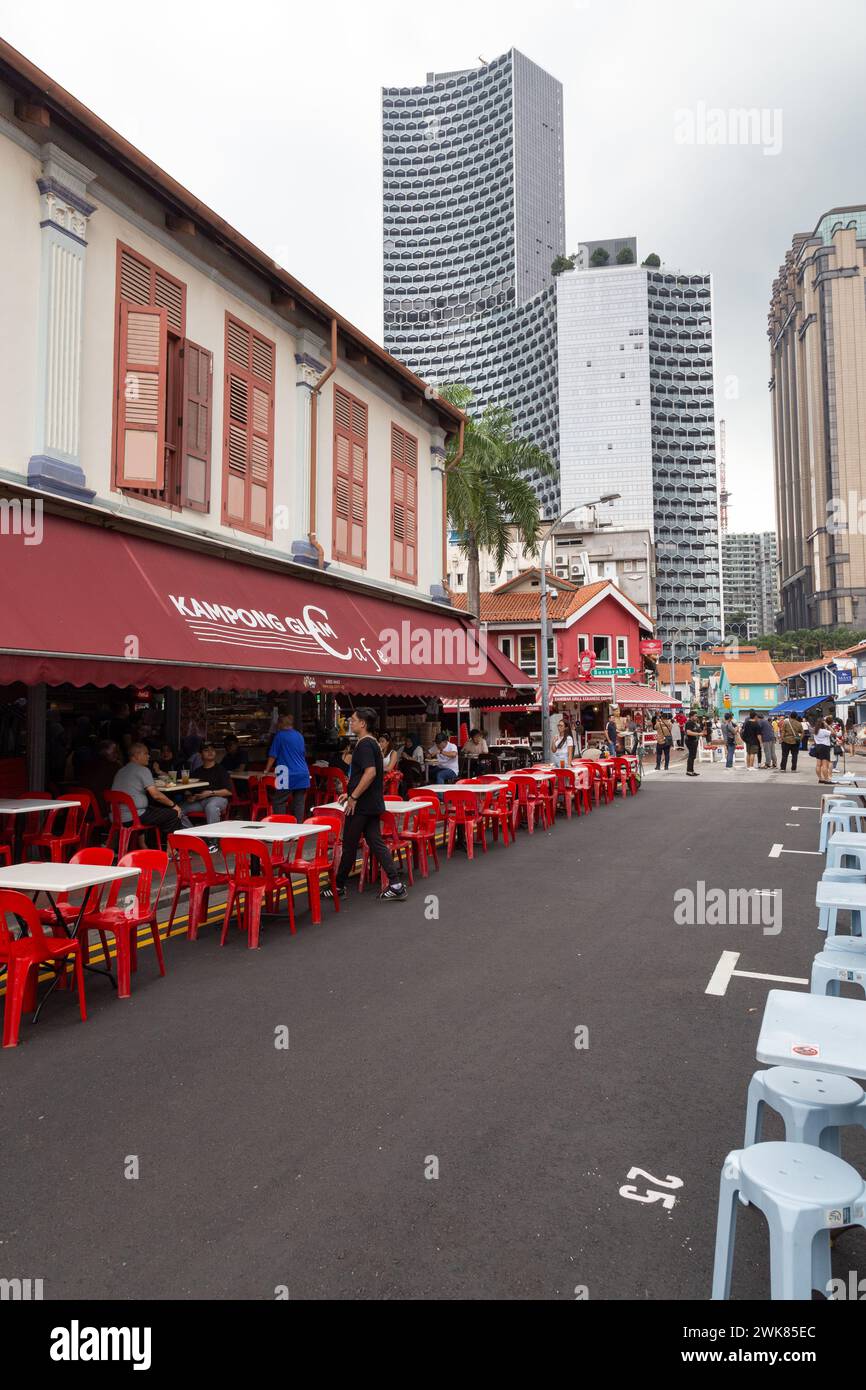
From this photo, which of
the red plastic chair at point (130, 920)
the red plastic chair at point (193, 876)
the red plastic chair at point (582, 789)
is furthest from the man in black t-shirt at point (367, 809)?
the red plastic chair at point (582, 789)

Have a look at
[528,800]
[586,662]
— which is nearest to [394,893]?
[528,800]

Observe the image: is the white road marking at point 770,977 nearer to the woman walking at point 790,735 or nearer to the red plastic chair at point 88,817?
the red plastic chair at point 88,817

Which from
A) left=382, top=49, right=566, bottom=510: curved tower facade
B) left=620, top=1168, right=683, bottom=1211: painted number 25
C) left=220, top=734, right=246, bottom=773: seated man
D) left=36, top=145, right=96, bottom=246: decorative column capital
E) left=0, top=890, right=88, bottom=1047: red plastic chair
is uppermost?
left=382, top=49, right=566, bottom=510: curved tower facade

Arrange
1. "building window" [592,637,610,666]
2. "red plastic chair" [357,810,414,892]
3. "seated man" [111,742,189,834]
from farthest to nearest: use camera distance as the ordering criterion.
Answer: "building window" [592,637,610,666] → "seated man" [111,742,189,834] → "red plastic chair" [357,810,414,892]

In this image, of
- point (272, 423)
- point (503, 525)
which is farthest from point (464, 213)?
point (272, 423)

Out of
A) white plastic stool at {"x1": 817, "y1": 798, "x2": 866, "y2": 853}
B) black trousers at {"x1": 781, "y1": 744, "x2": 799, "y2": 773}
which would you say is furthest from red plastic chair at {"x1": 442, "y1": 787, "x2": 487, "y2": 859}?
black trousers at {"x1": 781, "y1": 744, "x2": 799, "y2": 773}

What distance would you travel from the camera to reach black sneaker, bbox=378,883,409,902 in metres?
8.94

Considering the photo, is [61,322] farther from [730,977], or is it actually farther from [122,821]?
[730,977]

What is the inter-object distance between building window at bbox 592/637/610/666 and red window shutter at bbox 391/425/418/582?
24.7m

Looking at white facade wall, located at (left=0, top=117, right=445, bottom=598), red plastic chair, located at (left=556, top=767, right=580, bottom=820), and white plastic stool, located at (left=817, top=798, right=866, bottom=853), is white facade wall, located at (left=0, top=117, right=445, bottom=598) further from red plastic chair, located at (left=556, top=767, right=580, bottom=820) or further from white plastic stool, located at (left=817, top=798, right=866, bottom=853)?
white plastic stool, located at (left=817, top=798, right=866, bottom=853)

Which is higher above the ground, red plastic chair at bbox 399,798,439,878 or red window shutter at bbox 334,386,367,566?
red window shutter at bbox 334,386,367,566

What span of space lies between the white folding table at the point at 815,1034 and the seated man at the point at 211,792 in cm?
915

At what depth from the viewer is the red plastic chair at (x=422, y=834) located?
10.2 m
